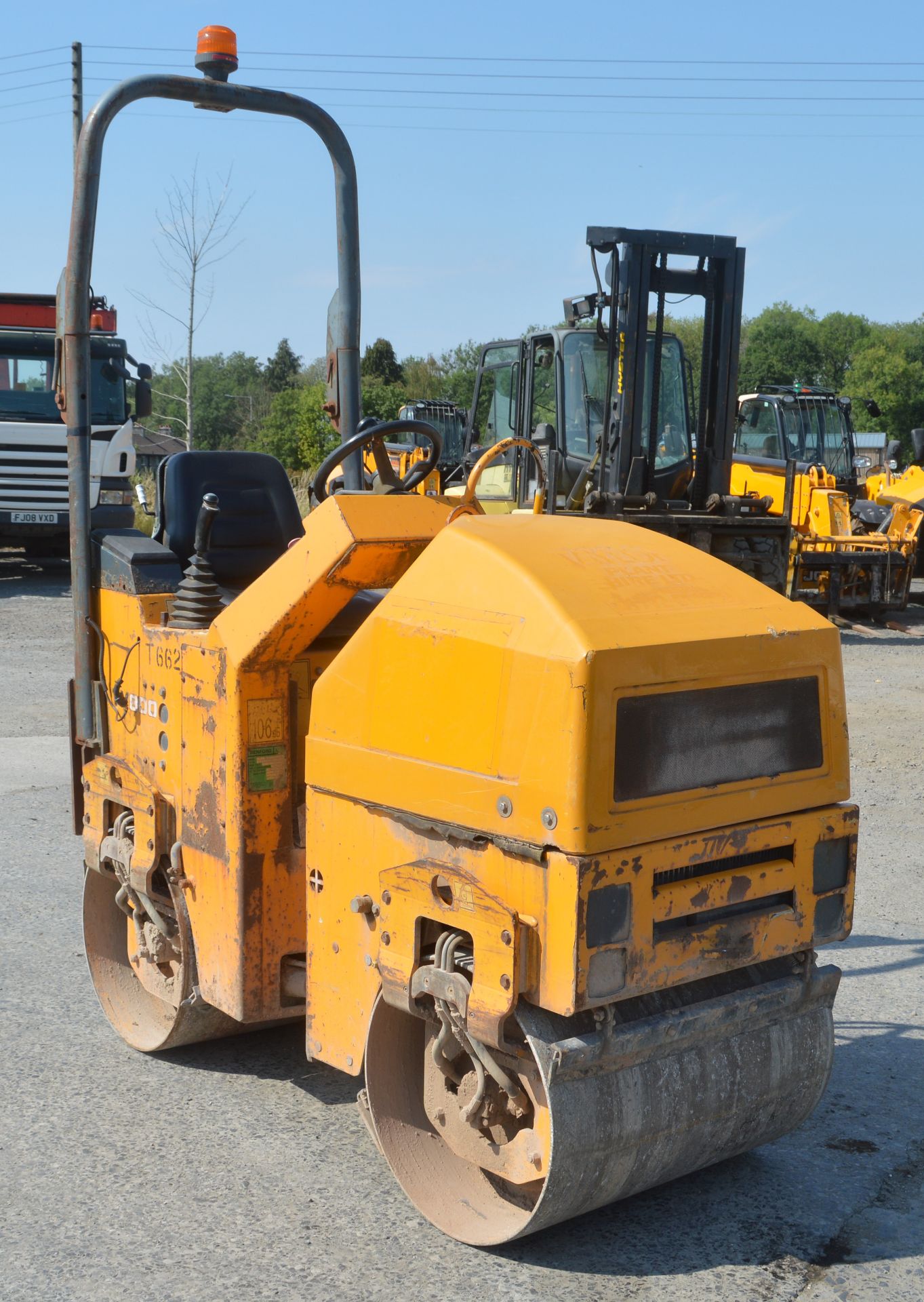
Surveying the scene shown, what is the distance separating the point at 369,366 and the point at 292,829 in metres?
54.4

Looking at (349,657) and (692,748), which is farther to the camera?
(349,657)

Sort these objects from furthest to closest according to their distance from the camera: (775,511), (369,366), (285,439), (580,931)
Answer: (369,366) < (285,439) < (775,511) < (580,931)

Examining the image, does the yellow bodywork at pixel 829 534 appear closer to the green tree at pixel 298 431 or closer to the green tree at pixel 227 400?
the green tree at pixel 298 431

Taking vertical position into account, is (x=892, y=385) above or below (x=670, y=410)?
above

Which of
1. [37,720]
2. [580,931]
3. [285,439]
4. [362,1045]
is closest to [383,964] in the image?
[362,1045]

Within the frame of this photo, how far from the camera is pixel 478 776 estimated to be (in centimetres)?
273

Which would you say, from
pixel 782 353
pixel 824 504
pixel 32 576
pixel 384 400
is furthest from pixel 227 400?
pixel 824 504

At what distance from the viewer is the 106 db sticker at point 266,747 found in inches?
132

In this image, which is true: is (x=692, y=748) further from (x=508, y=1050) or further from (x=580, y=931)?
(x=508, y=1050)

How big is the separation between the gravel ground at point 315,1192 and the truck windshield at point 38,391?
11399 millimetres

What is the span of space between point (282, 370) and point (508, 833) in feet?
223

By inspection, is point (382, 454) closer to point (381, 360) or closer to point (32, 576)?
point (32, 576)

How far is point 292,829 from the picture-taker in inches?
136

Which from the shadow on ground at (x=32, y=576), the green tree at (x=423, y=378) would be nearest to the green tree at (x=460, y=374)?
the green tree at (x=423, y=378)
